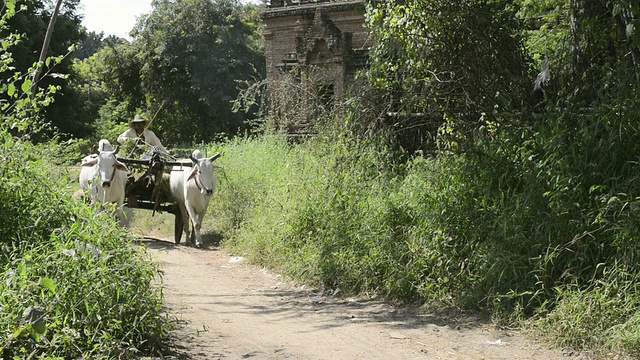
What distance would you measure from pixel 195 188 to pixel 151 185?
96 cm

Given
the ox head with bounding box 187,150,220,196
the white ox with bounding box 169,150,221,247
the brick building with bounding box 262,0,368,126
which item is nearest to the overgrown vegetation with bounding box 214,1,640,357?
the ox head with bounding box 187,150,220,196

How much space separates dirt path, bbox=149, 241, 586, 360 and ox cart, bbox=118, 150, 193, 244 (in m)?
4.53

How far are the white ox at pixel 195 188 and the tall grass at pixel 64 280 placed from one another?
21.2 ft

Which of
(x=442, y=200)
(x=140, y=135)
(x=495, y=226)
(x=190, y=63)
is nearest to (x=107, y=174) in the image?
(x=140, y=135)

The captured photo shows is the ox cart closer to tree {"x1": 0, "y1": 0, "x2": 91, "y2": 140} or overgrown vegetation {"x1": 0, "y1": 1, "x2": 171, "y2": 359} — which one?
overgrown vegetation {"x1": 0, "y1": 1, "x2": 171, "y2": 359}

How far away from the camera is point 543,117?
811 cm

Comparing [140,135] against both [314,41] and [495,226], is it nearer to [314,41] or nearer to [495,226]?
[314,41]

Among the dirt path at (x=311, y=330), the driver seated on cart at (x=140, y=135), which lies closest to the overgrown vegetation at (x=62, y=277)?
the dirt path at (x=311, y=330)

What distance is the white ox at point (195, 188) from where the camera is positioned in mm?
13664

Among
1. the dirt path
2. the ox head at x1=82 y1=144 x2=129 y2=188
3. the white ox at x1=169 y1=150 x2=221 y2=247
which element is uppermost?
the ox head at x1=82 y1=144 x2=129 y2=188

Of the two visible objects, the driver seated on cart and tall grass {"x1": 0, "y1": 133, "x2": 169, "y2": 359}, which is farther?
the driver seated on cart

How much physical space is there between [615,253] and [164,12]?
3341 centimetres

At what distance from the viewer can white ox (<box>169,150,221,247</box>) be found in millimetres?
13664

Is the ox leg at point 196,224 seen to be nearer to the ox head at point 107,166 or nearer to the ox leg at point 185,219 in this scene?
the ox leg at point 185,219
